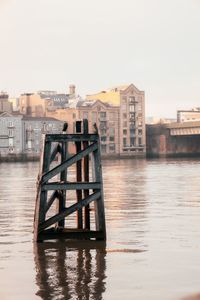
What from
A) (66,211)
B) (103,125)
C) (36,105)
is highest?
(36,105)

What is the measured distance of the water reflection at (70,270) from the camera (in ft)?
38.9

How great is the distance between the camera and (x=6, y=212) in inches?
1121

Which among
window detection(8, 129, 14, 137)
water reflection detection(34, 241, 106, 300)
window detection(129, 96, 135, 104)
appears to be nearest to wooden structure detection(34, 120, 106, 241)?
water reflection detection(34, 241, 106, 300)

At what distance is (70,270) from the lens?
1402 centimetres

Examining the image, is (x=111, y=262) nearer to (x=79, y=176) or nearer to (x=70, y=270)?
(x=70, y=270)

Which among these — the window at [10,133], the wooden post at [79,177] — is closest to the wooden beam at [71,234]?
the wooden post at [79,177]

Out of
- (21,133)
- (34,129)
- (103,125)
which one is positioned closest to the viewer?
(21,133)

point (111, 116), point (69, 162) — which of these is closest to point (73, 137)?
point (69, 162)

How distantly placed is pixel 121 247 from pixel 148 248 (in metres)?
0.65

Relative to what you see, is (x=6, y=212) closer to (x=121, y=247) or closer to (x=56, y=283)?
(x=121, y=247)

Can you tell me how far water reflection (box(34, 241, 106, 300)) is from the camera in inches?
467

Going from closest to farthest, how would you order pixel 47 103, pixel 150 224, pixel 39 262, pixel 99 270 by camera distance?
pixel 99 270, pixel 39 262, pixel 150 224, pixel 47 103

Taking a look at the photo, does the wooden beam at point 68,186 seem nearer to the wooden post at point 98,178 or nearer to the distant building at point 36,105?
the wooden post at point 98,178

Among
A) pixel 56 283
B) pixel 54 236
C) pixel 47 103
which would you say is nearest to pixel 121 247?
pixel 54 236
